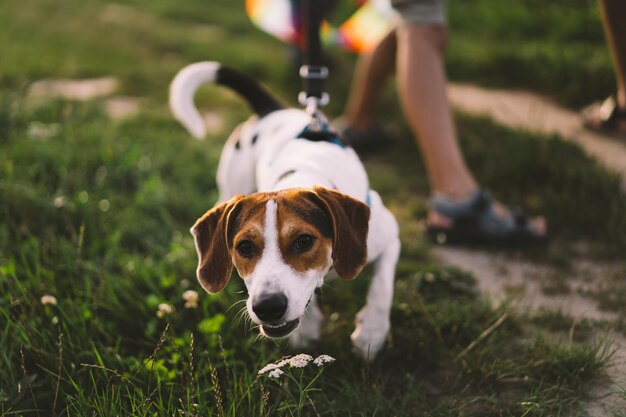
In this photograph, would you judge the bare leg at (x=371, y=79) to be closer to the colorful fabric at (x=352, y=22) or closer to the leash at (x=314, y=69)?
the colorful fabric at (x=352, y=22)

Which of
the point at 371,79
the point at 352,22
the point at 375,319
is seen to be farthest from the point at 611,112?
the point at 375,319

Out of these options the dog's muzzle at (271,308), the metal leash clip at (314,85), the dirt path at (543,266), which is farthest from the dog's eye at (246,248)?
the dirt path at (543,266)

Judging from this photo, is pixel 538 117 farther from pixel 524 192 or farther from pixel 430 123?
pixel 430 123

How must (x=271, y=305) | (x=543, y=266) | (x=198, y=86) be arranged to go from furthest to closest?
1. (x=543, y=266)
2. (x=198, y=86)
3. (x=271, y=305)

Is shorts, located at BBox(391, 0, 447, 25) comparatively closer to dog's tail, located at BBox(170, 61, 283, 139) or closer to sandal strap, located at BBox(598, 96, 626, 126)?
dog's tail, located at BBox(170, 61, 283, 139)

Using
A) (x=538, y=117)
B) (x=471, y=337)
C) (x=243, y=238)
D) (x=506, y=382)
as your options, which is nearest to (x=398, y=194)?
(x=538, y=117)

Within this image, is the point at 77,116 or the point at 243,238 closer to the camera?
the point at 243,238

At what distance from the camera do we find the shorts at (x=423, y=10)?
357cm

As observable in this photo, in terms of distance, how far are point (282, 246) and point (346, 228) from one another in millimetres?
230

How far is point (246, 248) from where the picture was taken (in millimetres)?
2010

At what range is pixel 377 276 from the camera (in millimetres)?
2486

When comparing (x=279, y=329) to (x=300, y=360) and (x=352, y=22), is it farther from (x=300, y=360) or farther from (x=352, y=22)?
(x=352, y=22)

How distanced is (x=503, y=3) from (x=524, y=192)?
3.71 m

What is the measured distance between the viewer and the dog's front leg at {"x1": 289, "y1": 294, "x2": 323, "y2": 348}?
101 inches
